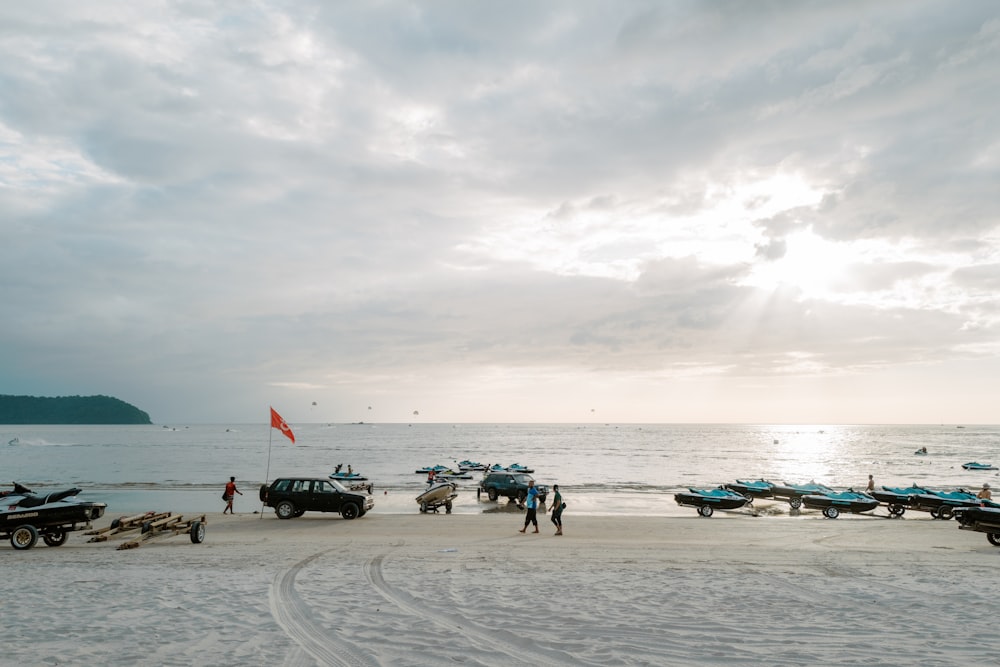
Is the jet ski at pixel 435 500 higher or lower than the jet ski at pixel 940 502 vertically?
lower

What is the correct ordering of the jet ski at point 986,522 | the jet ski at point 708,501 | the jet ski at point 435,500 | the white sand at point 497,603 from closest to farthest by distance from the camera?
the white sand at point 497,603 → the jet ski at point 986,522 → the jet ski at point 435,500 → the jet ski at point 708,501

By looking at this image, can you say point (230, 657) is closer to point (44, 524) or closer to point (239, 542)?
point (239, 542)

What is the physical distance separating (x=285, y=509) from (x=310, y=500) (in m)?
1.08

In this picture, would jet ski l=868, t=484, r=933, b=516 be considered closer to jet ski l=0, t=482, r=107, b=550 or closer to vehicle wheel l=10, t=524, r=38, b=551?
jet ski l=0, t=482, r=107, b=550

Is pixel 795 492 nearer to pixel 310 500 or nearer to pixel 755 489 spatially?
pixel 755 489

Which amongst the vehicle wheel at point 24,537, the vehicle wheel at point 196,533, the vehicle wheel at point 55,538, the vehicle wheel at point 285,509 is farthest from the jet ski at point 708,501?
the vehicle wheel at point 24,537

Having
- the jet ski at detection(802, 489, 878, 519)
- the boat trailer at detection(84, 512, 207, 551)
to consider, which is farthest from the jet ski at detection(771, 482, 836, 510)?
the boat trailer at detection(84, 512, 207, 551)

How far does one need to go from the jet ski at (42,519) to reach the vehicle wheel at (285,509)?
7586 mm

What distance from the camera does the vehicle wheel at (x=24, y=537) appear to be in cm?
1698

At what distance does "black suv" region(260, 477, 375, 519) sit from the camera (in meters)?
24.6

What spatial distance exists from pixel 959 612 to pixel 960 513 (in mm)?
12929

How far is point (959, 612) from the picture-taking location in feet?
34.1

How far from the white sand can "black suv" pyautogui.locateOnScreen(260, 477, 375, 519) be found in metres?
5.75

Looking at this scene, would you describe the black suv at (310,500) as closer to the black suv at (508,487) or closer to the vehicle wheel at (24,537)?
the vehicle wheel at (24,537)
